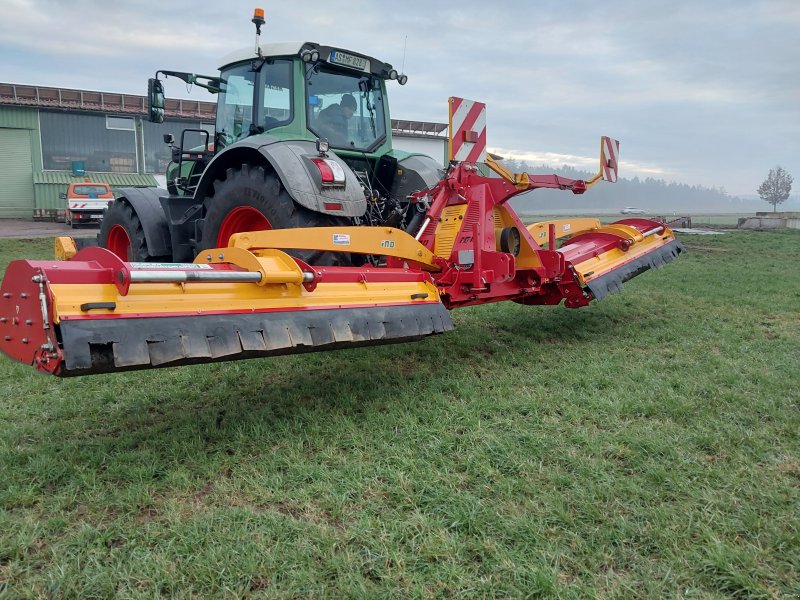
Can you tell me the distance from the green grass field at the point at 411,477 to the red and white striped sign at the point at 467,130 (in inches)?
63.9

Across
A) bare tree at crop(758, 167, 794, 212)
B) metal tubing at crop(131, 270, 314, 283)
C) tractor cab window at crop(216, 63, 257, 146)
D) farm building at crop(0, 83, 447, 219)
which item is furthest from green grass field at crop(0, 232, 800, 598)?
bare tree at crop(758, 167, 794, 212)

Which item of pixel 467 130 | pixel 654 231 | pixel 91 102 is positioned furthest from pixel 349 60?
pixel 91 102

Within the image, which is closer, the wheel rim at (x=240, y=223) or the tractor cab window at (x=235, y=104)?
the wheel rim at (x=240, y=223)

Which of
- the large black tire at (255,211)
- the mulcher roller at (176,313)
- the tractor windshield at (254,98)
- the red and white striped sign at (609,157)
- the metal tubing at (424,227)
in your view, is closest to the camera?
the mulcher roller at (176,313)

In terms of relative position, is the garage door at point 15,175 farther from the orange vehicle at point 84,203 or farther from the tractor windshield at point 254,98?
the tractor windshield at point 254,98

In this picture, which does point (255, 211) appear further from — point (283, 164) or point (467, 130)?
point (467, 130)

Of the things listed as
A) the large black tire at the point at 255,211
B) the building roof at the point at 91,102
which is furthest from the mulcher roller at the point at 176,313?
the building roof at the point at 91,102

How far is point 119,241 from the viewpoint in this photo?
6633 millimetres

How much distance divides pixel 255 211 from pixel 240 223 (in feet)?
0.78

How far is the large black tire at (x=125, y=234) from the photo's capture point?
596 cm

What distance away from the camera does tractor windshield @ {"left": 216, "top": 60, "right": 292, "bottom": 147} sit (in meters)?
5.05

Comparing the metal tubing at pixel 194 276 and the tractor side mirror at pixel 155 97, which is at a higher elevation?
the tractor side mirror at pixel 155 97

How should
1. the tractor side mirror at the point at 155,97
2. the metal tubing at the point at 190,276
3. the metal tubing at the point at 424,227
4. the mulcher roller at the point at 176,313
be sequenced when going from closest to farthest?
1. the mulcher roller at the point at 176,313
2. the metal tubing at the point at 190,276
3. the metal tubing at the point at 424,227
4. the tractor side mirror at the point at 155,97

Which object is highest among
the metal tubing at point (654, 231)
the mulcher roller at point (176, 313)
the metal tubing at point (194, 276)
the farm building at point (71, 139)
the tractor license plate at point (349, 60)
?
the farm building at point (71, 139)
